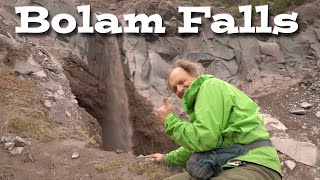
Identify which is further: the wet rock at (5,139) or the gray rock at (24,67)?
the gray rock at (24,67)

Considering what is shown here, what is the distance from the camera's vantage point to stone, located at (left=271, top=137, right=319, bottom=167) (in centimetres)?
1173

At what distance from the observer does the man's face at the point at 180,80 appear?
440cm

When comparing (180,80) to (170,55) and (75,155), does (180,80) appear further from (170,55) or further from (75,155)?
(170,55)

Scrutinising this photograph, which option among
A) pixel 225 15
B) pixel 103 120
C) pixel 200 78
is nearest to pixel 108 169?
pixel 200 78

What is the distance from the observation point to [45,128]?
26.7 feet

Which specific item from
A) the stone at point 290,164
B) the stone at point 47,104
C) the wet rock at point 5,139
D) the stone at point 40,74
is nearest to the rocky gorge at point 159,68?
the stone at point 290,164

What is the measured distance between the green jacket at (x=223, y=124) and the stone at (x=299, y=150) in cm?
825

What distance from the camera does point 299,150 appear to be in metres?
12.1

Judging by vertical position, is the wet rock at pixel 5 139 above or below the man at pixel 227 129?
below

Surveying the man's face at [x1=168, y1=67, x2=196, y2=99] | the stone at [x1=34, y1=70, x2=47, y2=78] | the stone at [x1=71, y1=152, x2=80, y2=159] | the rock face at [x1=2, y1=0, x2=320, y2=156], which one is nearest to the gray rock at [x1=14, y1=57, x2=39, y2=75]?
the stone at [x1=34, y1=70, x2=47, y2=78]

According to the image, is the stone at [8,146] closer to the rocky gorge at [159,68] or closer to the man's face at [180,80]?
the man's face at [180,80]

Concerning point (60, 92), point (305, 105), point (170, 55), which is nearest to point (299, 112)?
point (305, 105)

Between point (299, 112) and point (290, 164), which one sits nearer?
point (290, 164)

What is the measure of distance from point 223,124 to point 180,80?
710 millimetres
